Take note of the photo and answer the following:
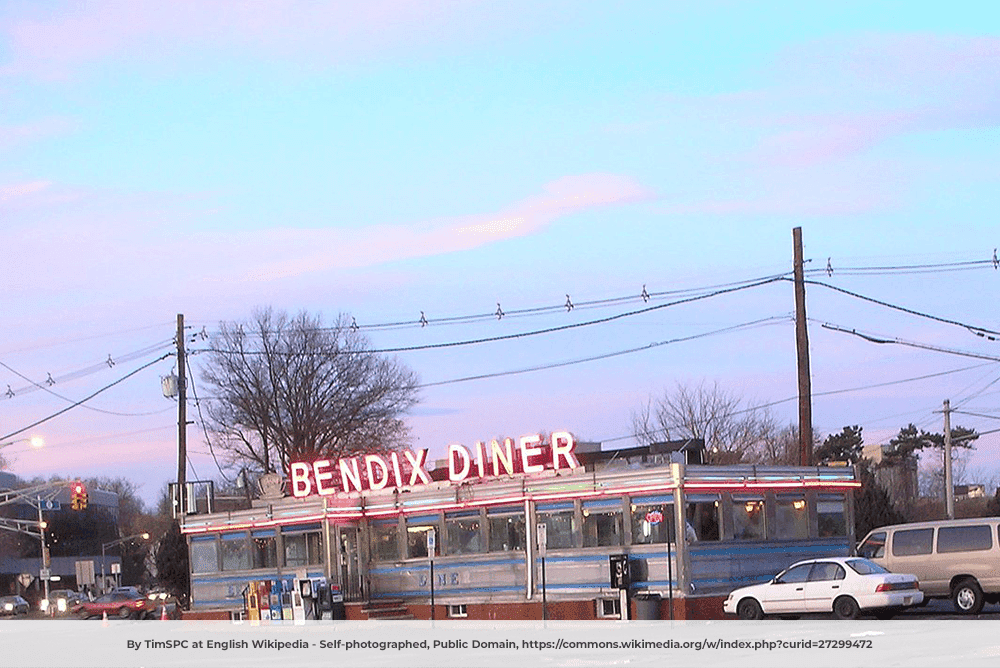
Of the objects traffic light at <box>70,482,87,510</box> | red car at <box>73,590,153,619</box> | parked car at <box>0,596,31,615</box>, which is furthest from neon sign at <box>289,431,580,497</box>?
parked car at <box>0,596,31,615</box>

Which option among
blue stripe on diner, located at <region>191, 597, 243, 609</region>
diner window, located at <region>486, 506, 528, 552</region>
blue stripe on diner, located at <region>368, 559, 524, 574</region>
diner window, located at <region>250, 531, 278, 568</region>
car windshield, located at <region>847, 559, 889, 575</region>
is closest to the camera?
car windshield, located at <region>847, 559, 889, 575</region>

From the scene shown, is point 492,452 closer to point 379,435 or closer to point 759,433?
point 379,435

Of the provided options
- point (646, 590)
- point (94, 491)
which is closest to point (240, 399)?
point (646, 590)

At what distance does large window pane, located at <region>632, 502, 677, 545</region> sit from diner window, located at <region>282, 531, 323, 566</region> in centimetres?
1020

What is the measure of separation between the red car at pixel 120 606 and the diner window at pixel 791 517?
101 ft

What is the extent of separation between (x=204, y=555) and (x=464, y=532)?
35.1 feet

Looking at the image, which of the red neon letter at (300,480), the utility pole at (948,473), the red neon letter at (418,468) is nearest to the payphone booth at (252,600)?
the red neon letter at (300,480)

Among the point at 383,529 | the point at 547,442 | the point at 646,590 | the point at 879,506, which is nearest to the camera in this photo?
the point at 646,590

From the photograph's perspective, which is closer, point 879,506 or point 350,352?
point 879,506

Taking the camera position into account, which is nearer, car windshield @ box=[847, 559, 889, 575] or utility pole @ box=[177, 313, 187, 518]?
car windshield @ box=[847, 559, 889, 575]

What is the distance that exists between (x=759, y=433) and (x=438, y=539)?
39.3 m

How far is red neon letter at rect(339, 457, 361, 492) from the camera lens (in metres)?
36.5

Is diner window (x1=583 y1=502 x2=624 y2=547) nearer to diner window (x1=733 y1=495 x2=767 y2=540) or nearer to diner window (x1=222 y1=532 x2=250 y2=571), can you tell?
diner window (x1=733 y1=495 x2=767 y2=540)

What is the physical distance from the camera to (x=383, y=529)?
36.2 metres
